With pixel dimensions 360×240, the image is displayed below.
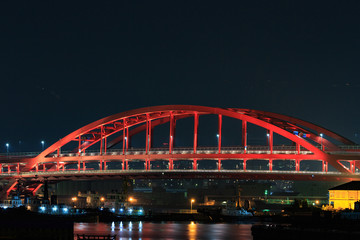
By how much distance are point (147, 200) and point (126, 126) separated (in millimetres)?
49134

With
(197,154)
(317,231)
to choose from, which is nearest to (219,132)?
(197,154)

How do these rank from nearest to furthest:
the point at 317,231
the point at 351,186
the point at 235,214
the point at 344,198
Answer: the point at 317,231, the point at 344,198, the point at 351,186, the point at 235,214

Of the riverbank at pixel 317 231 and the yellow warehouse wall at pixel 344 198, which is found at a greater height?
the yellow warehouse wall at pixel 344 198

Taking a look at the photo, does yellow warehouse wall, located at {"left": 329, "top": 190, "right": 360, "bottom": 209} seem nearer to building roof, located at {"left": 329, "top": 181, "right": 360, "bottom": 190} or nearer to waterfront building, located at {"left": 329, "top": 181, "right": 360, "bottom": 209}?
waterfront building, located at {"left": 329, "top": 181, "right": 360, "bottom": 209}

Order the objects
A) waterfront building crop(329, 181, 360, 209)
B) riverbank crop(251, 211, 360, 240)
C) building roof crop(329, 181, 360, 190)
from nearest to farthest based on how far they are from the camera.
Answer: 1. riverbank crop(251, 211, 360, 240)
2. waterfront building crop(329, 181, 360, 209)
3. building roof crop(329, 181, 360, 190)

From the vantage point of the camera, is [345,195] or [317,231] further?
[345,195]

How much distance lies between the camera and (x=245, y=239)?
192ft

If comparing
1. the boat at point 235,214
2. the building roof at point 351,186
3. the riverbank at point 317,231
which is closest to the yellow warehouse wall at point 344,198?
the building roof at point 351,186

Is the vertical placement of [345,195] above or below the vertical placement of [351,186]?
below

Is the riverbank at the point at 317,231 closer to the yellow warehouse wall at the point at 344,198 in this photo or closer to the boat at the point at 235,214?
the yellow warehouse wall at the point at 344,198

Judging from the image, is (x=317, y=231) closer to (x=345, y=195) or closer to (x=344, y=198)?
(x=345, y=195)

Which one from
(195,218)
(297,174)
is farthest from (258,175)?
(195,218)

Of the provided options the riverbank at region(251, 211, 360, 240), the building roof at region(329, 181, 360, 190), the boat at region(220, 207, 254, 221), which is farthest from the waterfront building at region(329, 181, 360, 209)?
the riverbank at region(251, 211, 360, 240)

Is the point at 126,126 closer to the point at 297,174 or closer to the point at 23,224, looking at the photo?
the point at 297,174
